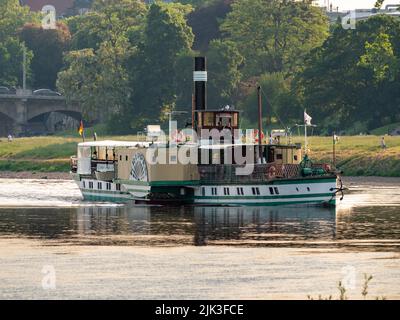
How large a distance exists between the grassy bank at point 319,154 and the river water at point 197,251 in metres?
31.6

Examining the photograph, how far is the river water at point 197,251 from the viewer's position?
187 ft

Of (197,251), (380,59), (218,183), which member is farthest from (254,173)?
(380,59)

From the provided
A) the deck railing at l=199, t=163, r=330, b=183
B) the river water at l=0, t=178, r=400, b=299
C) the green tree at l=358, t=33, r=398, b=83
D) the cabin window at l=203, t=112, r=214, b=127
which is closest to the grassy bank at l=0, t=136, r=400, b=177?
the green tree at l=358, t=33, r=398, b=83

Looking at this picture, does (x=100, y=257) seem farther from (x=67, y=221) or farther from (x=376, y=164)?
(x=376, y=164)

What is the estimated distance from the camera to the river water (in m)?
57.1

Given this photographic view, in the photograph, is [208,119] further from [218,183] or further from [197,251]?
[197,251]

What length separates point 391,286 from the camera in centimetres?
5716

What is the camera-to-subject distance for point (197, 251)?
69.7 metres

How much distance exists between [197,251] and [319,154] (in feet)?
245

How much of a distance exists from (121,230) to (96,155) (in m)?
37.7

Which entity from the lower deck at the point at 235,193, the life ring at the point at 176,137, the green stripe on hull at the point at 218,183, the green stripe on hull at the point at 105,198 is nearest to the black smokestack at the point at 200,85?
the life ring at the point at 176,137

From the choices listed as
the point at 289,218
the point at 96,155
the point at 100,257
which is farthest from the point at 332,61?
the point at 100,257

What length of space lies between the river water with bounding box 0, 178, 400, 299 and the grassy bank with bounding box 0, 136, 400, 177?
31.6 metres

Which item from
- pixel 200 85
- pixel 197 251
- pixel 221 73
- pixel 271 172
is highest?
pixel 221 73
